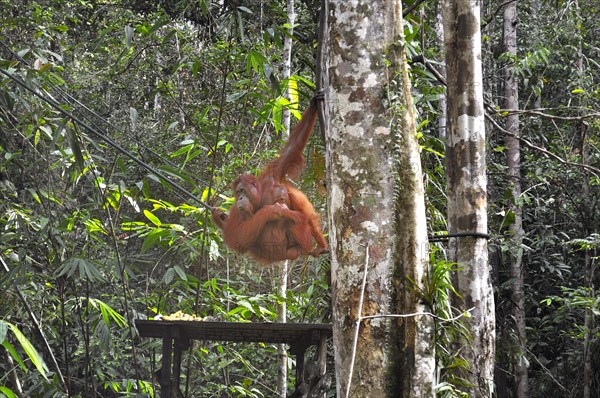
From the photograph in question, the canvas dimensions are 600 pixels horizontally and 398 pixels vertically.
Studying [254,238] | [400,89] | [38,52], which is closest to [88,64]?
[38,52]

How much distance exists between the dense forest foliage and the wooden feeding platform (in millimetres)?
374

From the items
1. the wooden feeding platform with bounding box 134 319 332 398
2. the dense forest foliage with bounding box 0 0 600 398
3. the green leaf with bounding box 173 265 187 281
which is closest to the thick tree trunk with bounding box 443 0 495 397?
the dense forest foliage with bounding box 0 0 600 398

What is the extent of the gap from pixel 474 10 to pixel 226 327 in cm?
181

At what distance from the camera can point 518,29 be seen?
318 inches

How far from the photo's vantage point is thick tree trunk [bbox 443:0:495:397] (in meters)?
2.84

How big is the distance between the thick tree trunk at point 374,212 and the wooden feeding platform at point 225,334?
143 cm

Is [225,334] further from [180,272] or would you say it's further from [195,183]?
[195,183]

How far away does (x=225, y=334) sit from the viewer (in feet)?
11.9

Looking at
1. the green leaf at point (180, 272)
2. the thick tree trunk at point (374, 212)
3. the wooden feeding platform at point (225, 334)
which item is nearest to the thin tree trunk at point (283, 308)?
the green leaf at point (180, 272)

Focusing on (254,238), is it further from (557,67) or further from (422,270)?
(557,67)

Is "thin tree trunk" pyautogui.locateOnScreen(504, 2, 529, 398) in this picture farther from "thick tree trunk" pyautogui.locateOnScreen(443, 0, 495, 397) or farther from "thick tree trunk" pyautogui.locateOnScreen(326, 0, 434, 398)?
"thick tree trunk" pyautogui.locateOnScreen(326, 0, 434, 398)

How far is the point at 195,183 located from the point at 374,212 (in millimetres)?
2492

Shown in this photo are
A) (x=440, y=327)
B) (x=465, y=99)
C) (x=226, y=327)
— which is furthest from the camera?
(x=226, y=327)

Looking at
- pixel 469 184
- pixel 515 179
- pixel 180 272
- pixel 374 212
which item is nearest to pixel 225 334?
pixel 180 272
